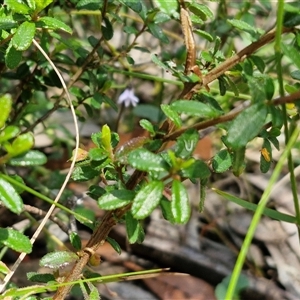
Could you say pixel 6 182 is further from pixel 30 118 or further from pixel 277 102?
pixel 30 118

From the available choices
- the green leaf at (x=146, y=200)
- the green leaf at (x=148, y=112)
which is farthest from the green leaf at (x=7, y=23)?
the green leaf at (x=148, y=112)

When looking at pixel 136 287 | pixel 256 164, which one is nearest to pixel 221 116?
pixel 136 287

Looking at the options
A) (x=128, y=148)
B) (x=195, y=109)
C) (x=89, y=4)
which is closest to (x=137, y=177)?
(x=128, y=148)

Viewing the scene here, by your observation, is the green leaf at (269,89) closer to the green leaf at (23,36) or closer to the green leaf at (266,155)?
the green leaf at (266,155)

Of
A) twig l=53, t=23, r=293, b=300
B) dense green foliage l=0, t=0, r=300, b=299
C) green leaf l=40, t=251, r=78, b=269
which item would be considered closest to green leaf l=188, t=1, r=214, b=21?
dense green foliage l=0, t=0, r=300, b=299

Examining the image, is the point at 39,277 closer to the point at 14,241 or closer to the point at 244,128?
the point at 14,241
